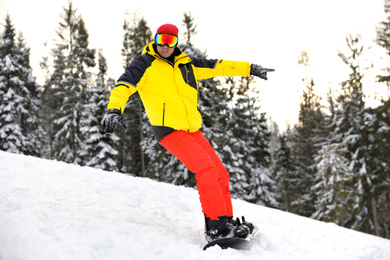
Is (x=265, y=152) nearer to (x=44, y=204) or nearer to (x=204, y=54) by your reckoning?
(x=204, y=54)

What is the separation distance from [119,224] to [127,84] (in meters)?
1.48

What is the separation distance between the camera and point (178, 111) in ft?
10.9

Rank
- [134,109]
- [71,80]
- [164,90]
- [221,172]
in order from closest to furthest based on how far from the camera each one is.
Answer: [164,90] → [221,172] → [71,80] → [134,109]

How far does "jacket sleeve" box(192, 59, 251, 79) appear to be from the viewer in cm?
390

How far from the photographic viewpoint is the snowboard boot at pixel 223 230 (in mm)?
3090

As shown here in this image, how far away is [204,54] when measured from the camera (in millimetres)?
17562

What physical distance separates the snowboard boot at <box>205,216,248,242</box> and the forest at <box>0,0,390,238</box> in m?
13.7

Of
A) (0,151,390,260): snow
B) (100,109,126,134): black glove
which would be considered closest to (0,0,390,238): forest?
(0,151,390,260): snow

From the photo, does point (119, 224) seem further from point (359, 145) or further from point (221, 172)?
point (359, 145)

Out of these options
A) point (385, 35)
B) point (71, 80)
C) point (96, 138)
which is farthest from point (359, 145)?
point (71, 80)

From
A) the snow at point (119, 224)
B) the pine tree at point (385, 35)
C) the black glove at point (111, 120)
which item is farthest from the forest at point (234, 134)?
the black glove at point (111, 120)

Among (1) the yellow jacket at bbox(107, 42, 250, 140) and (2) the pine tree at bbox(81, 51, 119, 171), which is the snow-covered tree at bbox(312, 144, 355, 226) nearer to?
(2) the pine tree at bbox(81, 51, 119, 171)

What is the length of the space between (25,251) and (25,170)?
3.06 meters

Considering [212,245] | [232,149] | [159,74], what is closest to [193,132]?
[159,74]
